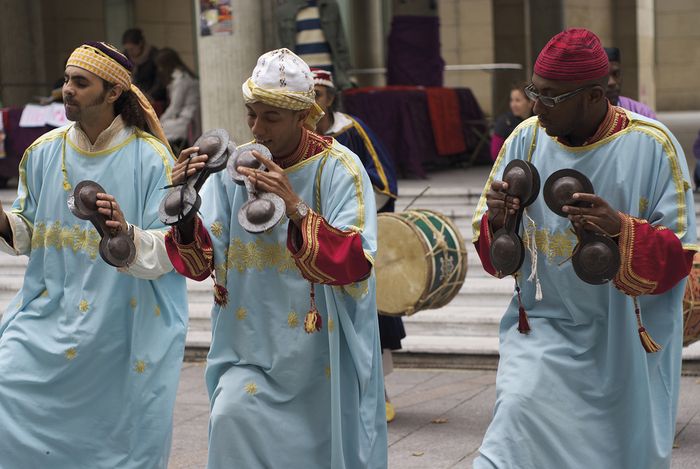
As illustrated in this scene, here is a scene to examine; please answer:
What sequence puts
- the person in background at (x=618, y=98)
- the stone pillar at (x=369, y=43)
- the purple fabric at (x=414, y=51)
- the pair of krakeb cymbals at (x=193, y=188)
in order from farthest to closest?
the stone pillar at (x=369, y=43) → the purple fabric at (x=414, y=51) → the person in background at (x=618, y=98) → the pair of krakeb cymbals at (x=193, y=188)

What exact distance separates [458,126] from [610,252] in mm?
12569

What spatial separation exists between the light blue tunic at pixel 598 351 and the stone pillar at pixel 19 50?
45.8ft

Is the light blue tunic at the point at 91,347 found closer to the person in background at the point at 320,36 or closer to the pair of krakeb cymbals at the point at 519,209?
the pair of krakeb cymbals at the point at 519,209

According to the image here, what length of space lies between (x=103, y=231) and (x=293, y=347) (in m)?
0.85

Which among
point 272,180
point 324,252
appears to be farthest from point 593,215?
point 272,180

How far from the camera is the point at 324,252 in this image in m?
4.23

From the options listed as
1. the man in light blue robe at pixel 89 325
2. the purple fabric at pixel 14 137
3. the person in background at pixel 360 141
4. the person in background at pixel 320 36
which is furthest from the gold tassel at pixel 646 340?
the purple fabric at pixel 14 137

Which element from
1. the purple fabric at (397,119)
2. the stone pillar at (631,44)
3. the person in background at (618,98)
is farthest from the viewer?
the stone pillar at (631,44)

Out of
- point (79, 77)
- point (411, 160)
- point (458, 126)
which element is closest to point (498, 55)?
point (458, 126)

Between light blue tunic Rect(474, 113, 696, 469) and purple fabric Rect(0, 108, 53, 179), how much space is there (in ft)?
36.8

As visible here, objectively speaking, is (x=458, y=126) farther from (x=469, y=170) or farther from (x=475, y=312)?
(x=475, y=312)

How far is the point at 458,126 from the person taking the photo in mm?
16500

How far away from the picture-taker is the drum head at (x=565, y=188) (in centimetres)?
406

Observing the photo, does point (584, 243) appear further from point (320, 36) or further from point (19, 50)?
point (19, 50)
